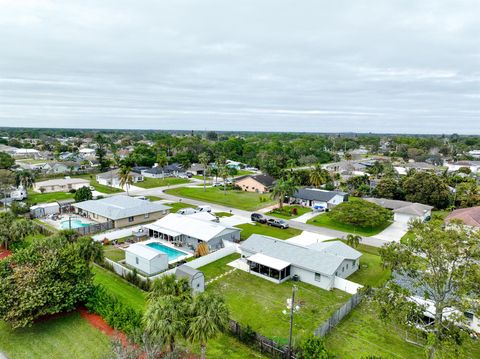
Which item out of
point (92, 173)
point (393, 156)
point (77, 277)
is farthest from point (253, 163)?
point (77, 277)

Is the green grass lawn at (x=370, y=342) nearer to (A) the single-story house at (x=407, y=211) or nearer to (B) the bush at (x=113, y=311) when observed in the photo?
(B) the bush at (x=113, y=311)

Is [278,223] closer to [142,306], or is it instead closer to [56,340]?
[142,306]

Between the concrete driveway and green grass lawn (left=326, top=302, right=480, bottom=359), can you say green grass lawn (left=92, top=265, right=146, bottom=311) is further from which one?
the concrete driveway

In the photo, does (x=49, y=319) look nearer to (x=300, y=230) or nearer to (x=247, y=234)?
(x=247, y=234)

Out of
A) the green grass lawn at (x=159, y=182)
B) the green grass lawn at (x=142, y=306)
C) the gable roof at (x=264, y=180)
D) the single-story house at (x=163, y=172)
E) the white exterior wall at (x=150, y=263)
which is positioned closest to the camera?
the green grass lawn at (x=142, y=306)

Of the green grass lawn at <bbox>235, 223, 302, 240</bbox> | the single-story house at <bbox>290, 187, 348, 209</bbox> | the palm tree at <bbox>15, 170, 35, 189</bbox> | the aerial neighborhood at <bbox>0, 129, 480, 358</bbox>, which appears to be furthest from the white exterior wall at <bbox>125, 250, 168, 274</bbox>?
the palm tree at <bbox>15, 170, 35, 189</bbox>

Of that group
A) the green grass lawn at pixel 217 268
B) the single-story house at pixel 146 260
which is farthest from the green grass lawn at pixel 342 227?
the single-story house at pixel 146 260

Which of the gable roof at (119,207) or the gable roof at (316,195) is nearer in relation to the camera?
the gable roof at (119,207)

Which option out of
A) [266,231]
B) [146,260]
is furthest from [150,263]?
[266,231]
